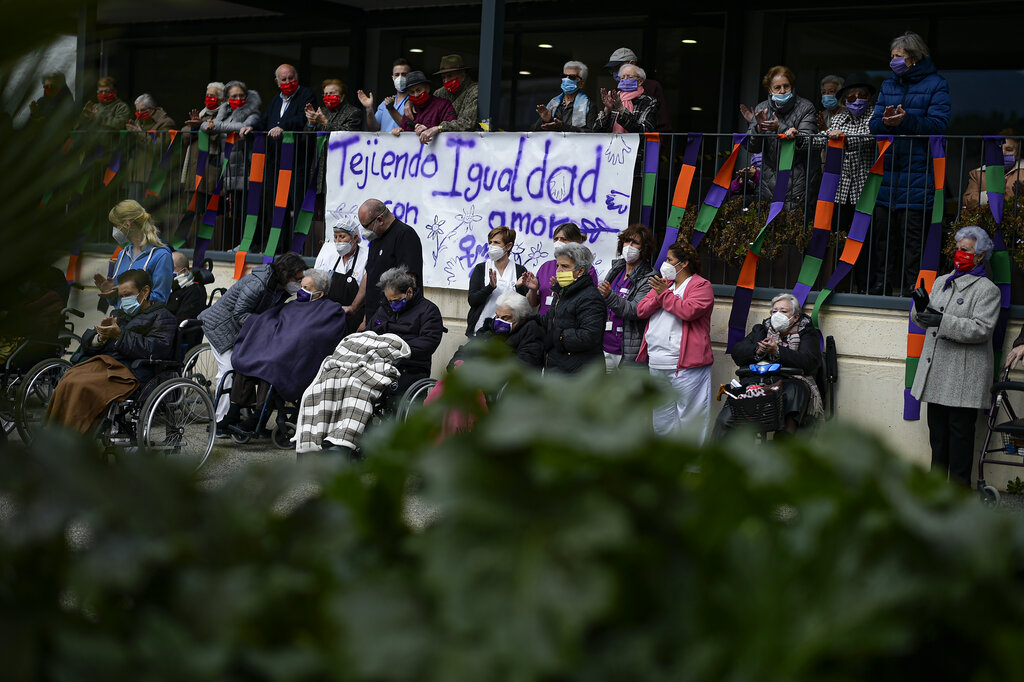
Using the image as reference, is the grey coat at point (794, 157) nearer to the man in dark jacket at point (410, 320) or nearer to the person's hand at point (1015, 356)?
the person's hand at point (1015, 356)

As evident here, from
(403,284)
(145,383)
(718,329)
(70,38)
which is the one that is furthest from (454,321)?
(70,38)

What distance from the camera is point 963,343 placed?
8.14m

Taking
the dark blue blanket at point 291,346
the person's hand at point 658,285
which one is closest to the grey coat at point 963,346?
the person's hand at point 658,285

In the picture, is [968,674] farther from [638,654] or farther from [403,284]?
[403,284]

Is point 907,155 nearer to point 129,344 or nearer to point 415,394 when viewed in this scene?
point 415,394

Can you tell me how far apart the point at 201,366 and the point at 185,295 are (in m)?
1.38

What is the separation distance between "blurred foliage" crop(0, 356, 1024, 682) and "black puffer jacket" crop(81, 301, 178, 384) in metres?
Result: 7.60

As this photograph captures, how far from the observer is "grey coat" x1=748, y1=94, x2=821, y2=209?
945 centimetres

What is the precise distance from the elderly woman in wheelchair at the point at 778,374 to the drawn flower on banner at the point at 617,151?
1798mm

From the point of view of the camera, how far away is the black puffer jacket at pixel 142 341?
323 inches

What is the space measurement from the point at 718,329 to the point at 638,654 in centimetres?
891

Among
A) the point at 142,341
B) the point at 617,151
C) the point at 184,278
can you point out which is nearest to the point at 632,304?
the point at 617,151

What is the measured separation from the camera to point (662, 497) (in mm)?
809

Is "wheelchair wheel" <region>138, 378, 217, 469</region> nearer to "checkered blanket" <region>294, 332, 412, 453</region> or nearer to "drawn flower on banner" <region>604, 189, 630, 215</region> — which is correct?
"checkered blanket" <region>294, 332, 412, 453</region>
